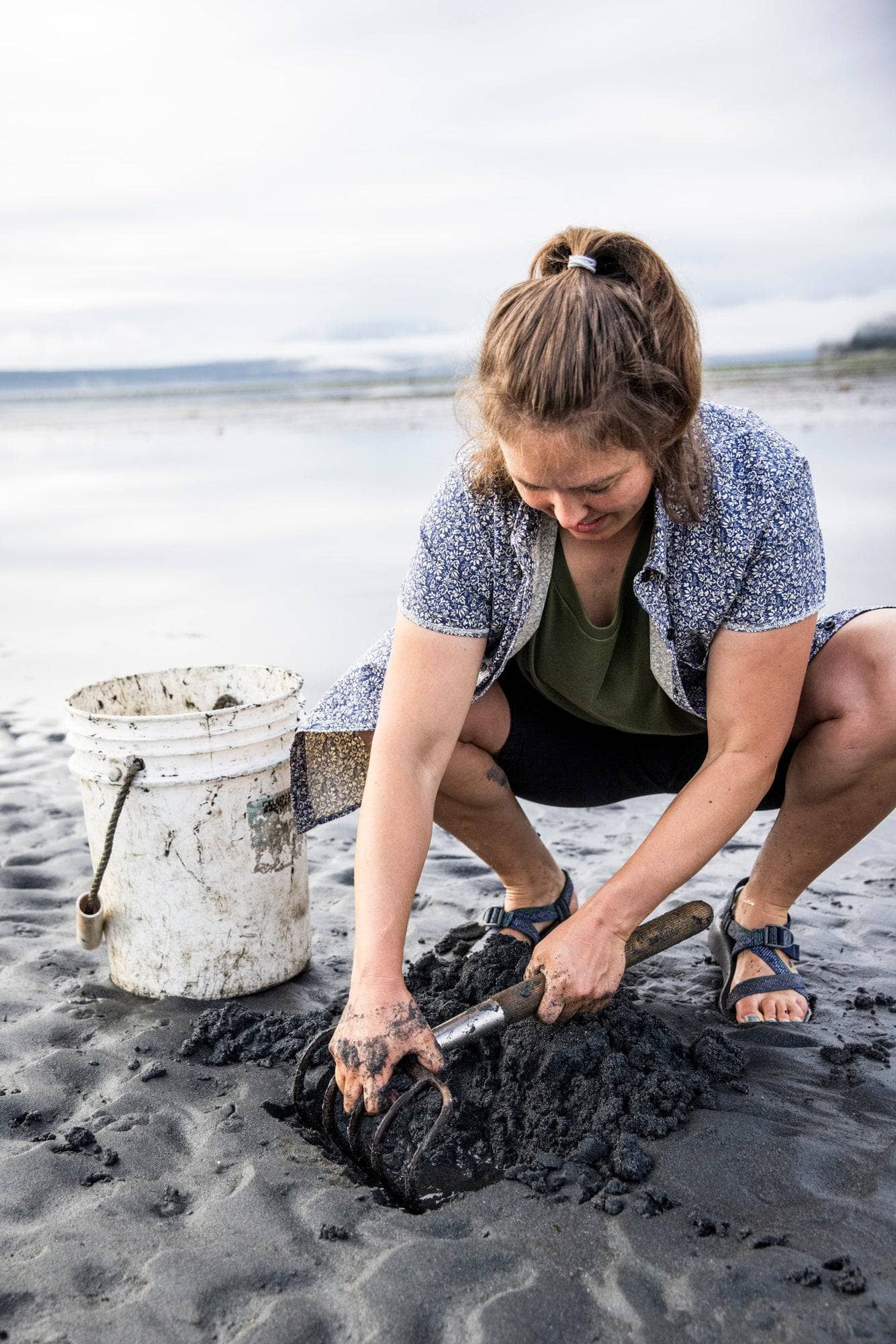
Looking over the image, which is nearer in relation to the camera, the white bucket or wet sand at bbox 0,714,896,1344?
wet sand at bbox 0,714,896,1344

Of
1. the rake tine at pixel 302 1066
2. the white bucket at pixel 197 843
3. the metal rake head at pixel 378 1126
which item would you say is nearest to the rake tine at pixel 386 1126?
the metal rake head at pixel 378 1126

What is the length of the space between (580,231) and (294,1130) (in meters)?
1.82

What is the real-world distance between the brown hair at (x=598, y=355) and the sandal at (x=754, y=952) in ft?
4.02

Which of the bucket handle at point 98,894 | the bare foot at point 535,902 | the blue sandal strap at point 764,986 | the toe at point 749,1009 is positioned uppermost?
the bucket handle at point 98,894

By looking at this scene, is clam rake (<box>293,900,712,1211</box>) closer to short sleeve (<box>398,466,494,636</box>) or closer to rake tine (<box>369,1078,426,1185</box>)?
rake tine (<box>369,1078,426,1185</box>)

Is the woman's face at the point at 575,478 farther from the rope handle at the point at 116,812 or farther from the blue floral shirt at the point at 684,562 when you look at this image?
the rope handle at the point at 116,812

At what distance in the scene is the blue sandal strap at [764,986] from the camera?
2.64m

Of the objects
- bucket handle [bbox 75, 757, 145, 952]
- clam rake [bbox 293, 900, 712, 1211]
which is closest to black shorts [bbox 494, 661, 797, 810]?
clam rake [bbox 293, 900, 712, 1211]

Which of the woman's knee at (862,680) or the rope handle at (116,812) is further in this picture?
the rope handle at (116,812)

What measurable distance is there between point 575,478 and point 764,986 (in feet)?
4.54

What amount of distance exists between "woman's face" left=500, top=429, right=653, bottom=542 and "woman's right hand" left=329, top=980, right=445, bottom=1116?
931 millimetres

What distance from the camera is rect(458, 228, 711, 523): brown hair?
6.17 feet

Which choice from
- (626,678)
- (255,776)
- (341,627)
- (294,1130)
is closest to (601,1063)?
(294,1130)

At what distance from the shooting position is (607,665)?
2.46m
